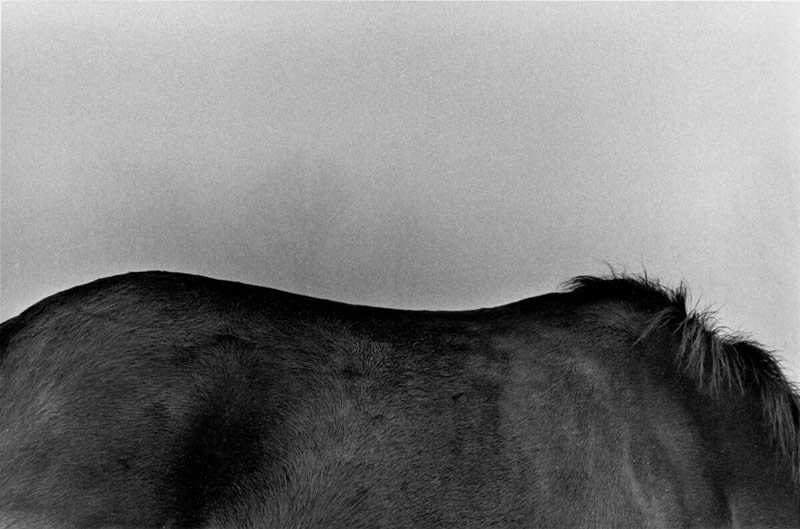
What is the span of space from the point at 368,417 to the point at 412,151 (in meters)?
1.42

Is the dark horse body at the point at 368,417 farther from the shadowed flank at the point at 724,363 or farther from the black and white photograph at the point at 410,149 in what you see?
the black and white photograph at the point at 410,149

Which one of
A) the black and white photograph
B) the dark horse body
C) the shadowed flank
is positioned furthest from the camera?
the black and white photograph

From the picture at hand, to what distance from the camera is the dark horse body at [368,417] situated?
1.67m

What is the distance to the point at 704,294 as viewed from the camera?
3.01 m

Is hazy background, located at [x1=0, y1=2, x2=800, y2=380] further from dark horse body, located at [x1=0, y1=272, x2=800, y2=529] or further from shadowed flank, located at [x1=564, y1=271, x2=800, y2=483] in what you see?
dark horse body, located at [x1=0, y1=272, x2=800, y2=529]

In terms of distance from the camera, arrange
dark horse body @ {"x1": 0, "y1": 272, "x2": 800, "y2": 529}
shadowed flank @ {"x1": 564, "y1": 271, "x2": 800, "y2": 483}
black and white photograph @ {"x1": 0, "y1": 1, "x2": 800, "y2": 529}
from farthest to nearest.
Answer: black and white photograph @ {"x1": 0, "y1": 1, "x2": 800, "y2": 529} < shadowed flank @ {"x1": 564, "y1": 271, "x2": 800, "y2": 483} < dark horse body @ {"x1": 0, "y1": 272, "x2": 800, "y2": 529}

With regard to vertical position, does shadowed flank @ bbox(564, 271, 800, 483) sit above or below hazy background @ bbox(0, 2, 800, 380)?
below

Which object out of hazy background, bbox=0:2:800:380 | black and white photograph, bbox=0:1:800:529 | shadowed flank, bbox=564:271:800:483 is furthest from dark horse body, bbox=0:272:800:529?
hazy background, bbox=0:2:800:380

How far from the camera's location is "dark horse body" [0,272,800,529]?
1673 millimetres

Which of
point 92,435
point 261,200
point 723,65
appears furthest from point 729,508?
point 261,200

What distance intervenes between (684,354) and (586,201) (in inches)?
41.7

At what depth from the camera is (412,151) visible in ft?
9.71

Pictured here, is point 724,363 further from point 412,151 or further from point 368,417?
point 412,151

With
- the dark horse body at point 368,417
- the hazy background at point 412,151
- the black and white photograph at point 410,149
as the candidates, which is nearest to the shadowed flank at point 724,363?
the dark horse body at point 368,417
